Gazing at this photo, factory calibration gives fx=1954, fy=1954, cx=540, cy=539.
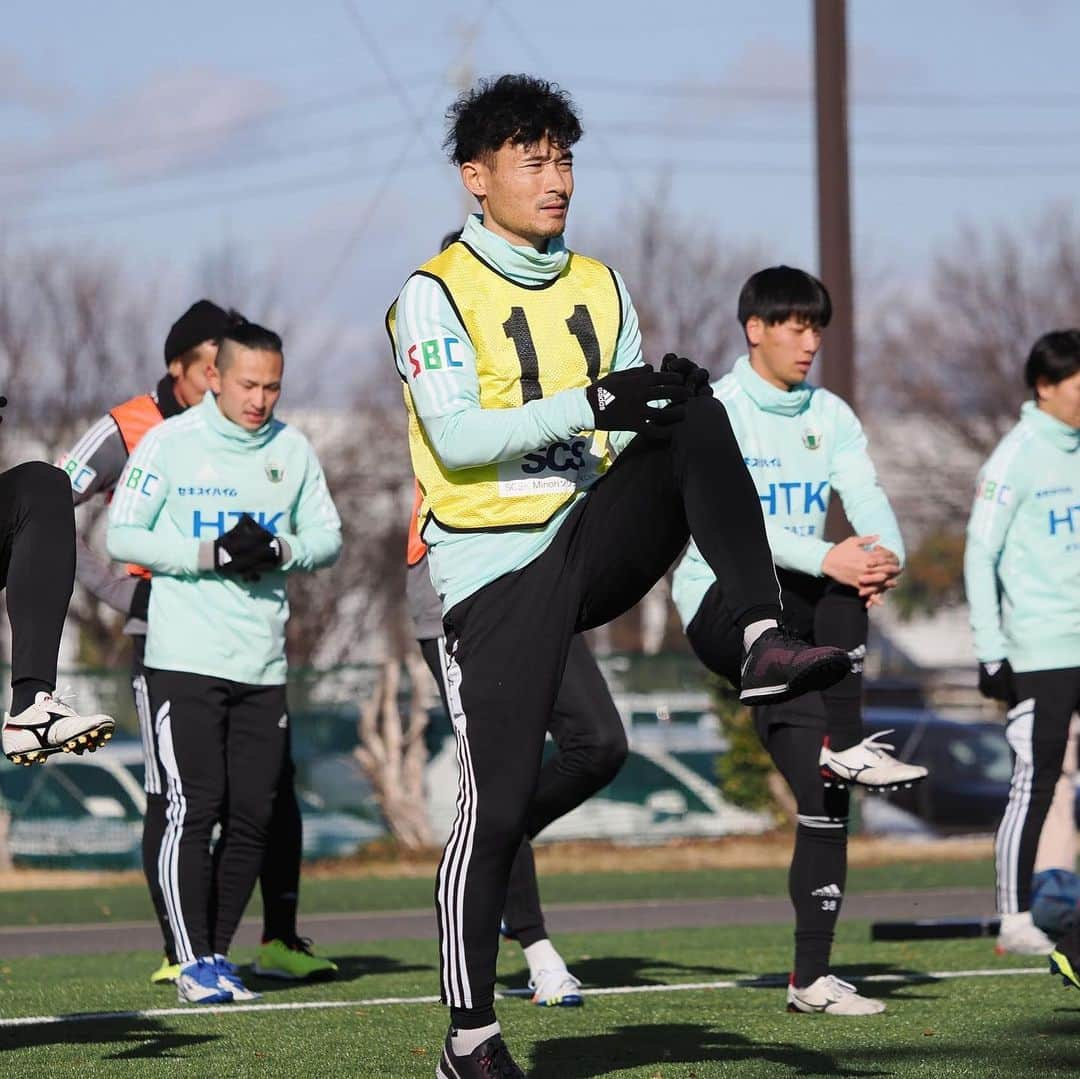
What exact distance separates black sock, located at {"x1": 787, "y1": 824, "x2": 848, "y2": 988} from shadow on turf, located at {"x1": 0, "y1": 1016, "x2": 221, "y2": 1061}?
185 centimetres

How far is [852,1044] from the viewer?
536 cm

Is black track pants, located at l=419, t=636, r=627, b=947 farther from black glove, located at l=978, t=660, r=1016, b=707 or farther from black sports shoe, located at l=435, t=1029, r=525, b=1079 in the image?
black glove, located at l=978, t=660, r=1016, b=707

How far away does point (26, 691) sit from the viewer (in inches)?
186

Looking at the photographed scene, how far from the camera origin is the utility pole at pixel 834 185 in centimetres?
1561

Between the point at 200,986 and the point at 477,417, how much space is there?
10.7 ft

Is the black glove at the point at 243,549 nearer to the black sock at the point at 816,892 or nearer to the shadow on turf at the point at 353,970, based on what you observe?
the shadow on turf at the point at 353,970

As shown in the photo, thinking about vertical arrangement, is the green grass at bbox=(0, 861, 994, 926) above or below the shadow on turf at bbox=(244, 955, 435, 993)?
below

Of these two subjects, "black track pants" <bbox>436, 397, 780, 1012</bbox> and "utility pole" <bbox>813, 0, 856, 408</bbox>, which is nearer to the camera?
"black track pants" <bbox>436, 397, 780, 1012</bbox>

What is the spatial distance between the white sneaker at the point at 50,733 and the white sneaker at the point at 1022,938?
482cm

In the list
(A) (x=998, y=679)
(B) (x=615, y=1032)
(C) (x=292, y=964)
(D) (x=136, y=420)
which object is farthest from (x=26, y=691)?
(A) (x=998, y=679)

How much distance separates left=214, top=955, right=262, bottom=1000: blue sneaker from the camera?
22.8 ft

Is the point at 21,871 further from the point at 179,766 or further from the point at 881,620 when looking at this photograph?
the point at 881,620

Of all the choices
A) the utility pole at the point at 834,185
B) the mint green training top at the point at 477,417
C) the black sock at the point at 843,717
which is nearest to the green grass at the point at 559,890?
the utility pole at the point at 834,185

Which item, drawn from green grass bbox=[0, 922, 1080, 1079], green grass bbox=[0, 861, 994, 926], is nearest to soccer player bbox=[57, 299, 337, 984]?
green grass bbox=[0, 922, 1080, 1079]
